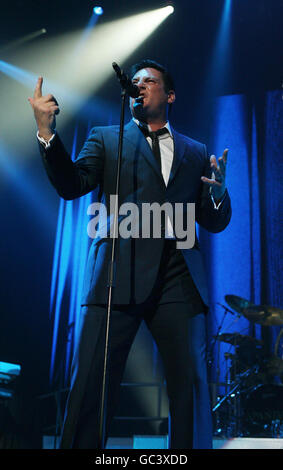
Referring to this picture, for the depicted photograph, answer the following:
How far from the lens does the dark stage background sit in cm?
532

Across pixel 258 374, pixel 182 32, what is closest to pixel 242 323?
pixel 258 374

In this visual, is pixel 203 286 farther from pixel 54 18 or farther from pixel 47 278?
pixel 54 18

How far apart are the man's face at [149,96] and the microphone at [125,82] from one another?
133 mm

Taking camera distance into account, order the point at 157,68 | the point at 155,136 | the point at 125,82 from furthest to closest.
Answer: the point at 157,68
the point at 155,136
the point at 125,82

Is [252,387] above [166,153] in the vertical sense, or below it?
below

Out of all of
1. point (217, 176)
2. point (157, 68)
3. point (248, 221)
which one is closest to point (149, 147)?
point (217, 176)

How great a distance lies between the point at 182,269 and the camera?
1.86m

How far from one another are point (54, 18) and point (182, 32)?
154cm

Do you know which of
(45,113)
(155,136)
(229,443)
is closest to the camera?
(45,113)

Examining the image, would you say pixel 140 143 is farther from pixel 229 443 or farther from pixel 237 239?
pixel 237 239

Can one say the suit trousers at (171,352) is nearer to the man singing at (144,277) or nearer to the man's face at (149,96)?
the man singing at (144,277)

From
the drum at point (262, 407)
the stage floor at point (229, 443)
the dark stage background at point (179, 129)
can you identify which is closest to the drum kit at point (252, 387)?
the drum at point (262, 407)

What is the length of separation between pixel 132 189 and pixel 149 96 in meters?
0.54

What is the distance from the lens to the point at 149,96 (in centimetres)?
221
